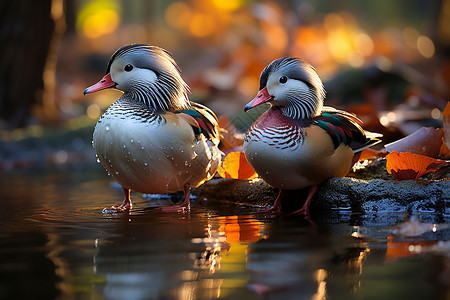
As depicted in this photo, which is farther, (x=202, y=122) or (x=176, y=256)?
(x=202, y=122)

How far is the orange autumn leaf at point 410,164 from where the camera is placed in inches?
140

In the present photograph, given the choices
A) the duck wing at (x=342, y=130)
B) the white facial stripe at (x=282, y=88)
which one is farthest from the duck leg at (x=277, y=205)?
the white facial stripe at (x=282, y=88)

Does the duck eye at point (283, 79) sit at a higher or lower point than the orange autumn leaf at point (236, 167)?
higher

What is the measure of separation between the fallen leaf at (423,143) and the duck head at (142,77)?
152cm

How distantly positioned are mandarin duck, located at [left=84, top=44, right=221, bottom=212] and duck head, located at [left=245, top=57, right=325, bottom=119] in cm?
42

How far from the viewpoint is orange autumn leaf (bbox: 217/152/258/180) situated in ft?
13.6

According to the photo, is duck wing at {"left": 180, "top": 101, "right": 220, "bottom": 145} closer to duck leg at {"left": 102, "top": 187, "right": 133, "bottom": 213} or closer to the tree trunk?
duck leg at {"left": 102, "top": 187, "right": 133, "bottom": 213}

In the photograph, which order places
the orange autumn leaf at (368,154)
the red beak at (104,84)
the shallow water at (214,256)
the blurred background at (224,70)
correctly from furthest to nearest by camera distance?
the blurred background at (224,70), the orange autumn leaf at (368,154), the red beak at (104,84), the shallow water at (214,256)

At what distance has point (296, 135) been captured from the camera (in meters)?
3.45

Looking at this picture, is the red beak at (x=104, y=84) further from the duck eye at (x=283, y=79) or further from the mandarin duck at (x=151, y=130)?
the duck eye at (x=283, y=79)

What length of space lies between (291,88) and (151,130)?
0.83 metres

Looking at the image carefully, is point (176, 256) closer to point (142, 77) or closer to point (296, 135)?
point (296, 135)

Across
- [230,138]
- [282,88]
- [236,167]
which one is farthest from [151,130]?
[230,138]

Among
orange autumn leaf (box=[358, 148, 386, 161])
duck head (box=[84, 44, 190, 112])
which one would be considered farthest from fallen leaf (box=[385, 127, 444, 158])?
duck head (box=[84, 44, 190, 112])
